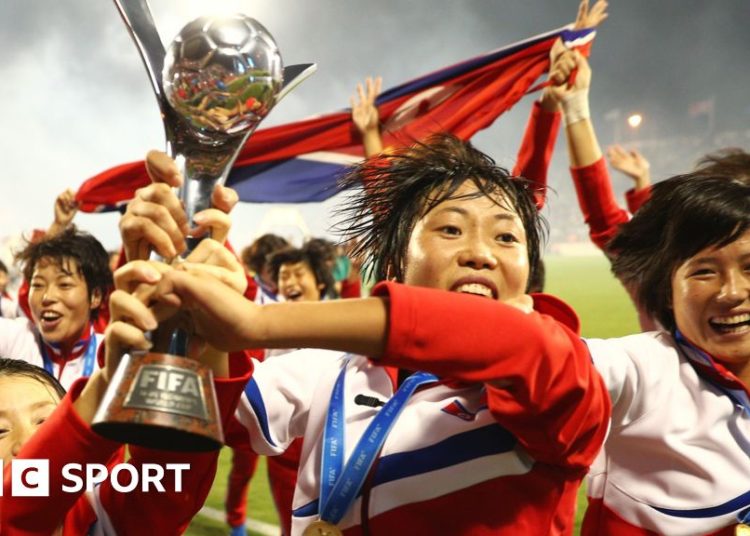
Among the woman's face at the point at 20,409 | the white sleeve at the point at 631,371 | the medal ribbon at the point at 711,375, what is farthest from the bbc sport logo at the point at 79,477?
the medal ribbon at the point at 711,375

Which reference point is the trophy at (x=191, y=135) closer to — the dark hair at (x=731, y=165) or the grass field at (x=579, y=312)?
the dark hair at (x=731, y=165)

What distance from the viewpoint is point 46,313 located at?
298 cm

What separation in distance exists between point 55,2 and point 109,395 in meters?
20.2

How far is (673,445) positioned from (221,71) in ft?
3.47

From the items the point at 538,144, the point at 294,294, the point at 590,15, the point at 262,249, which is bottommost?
the point at 294,294

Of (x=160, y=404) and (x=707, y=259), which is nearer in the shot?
(x=160, y=404)

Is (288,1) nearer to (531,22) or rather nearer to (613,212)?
(531,22)

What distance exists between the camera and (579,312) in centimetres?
1908

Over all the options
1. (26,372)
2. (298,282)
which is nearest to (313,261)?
(298,282)

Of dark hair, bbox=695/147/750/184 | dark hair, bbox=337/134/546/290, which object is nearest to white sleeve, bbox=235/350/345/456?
dark hair, bbox=337/134/546/290

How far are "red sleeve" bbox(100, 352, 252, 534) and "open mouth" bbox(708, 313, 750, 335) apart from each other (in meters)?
0.93

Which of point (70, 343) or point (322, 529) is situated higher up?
point (70, 343)

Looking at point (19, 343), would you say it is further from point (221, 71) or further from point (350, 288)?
point (350, 288)

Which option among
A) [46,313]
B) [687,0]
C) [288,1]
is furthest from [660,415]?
[687,0]
